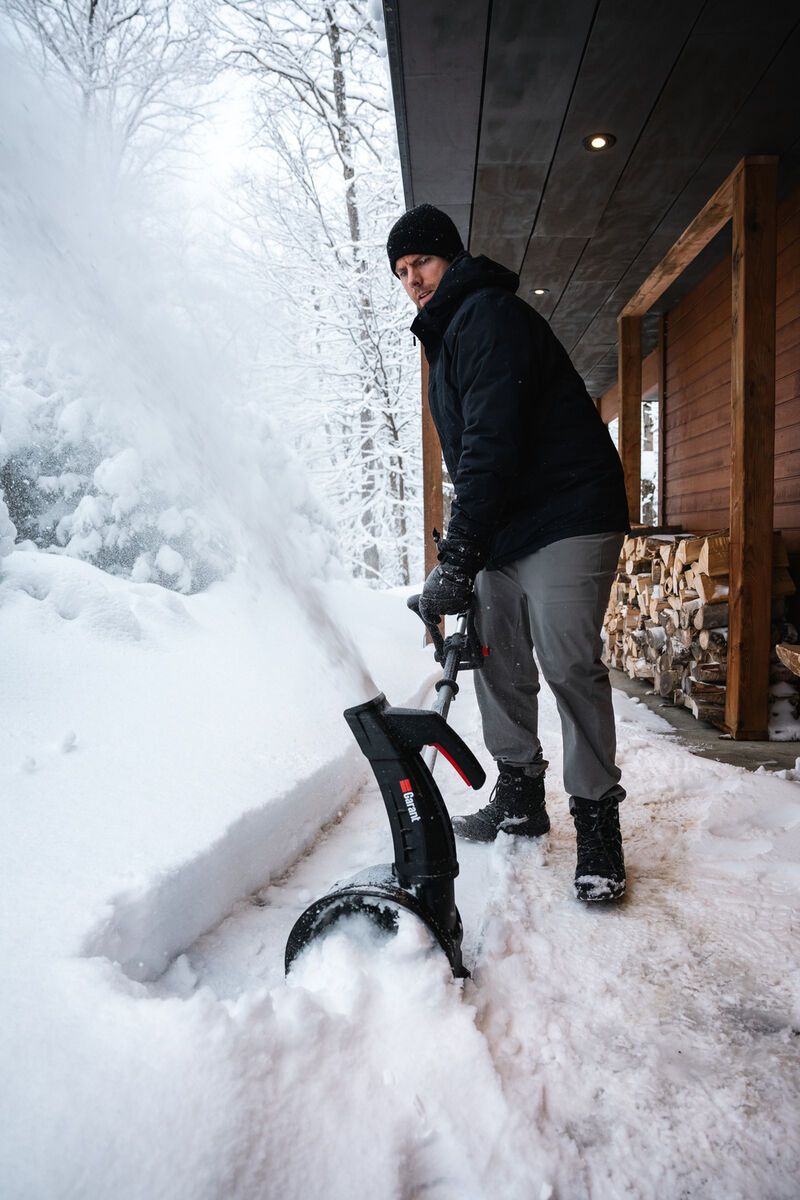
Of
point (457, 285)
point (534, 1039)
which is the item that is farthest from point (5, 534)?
point (534, 1039)

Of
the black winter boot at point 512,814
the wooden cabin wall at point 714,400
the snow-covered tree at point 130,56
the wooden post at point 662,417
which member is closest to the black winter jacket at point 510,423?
the black winter boot at point 512,814

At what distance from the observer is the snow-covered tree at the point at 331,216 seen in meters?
9.20

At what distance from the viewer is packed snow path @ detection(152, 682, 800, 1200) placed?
1.03 metres

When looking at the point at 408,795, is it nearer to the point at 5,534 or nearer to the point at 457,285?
the point at 457,285

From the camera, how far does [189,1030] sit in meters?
1.05

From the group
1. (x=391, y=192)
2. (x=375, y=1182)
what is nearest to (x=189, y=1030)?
(x=375, y=1182)

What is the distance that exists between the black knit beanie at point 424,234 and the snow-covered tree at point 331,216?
800 cm

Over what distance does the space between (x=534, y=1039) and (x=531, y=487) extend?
4.30 ft

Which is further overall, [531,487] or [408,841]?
[531,487]

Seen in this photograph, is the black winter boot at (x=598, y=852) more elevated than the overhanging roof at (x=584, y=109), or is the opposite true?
the overhanging roof at (x=584, y=109)

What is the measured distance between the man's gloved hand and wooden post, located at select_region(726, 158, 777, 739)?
226 centimetres

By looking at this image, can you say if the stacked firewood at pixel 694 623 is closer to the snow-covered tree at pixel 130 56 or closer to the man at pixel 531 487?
the man at pixel 531 487

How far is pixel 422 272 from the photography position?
205 centimetres

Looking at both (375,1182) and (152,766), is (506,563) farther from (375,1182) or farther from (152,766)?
(375,1182)
